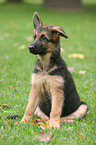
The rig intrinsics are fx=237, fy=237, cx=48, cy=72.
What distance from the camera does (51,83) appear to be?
392cm

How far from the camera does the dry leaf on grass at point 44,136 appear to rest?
342 centimetres

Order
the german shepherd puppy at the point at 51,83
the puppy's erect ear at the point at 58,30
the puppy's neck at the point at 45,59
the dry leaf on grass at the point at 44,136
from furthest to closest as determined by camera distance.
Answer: the puppy's neck at the point at 45,59 → the german shepherd puppy at the point at 51,83 → the puppy's erect ear at the point at 58,30 → the dry leaf on grass at the point at 44,136

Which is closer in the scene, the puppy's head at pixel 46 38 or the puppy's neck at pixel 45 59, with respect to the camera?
the puppy's head at pixel 46 38

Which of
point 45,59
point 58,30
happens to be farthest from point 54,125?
point 58,30

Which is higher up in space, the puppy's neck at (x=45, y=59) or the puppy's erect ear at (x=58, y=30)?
the puppy's erect ear at (x=58, y=30)

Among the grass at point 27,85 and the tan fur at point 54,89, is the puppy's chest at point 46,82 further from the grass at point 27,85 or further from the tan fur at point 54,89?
the grass at point 27,85

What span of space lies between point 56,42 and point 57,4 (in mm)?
20257

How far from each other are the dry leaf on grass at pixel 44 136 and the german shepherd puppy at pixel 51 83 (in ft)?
0.93

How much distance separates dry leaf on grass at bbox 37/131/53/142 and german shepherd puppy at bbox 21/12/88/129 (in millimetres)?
285

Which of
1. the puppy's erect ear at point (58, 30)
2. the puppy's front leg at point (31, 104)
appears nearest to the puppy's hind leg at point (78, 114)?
the puppy's front leg at point (31, 104)

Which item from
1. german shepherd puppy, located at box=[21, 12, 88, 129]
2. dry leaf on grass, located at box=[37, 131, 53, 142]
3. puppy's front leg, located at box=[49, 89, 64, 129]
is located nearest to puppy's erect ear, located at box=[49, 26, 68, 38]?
german shepherd puppy, located at box=[21, 12, 88, 129]

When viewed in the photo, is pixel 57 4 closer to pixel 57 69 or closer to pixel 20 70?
pixel 20 70

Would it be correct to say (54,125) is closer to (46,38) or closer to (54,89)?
(54,89)

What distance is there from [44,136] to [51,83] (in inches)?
34.4
